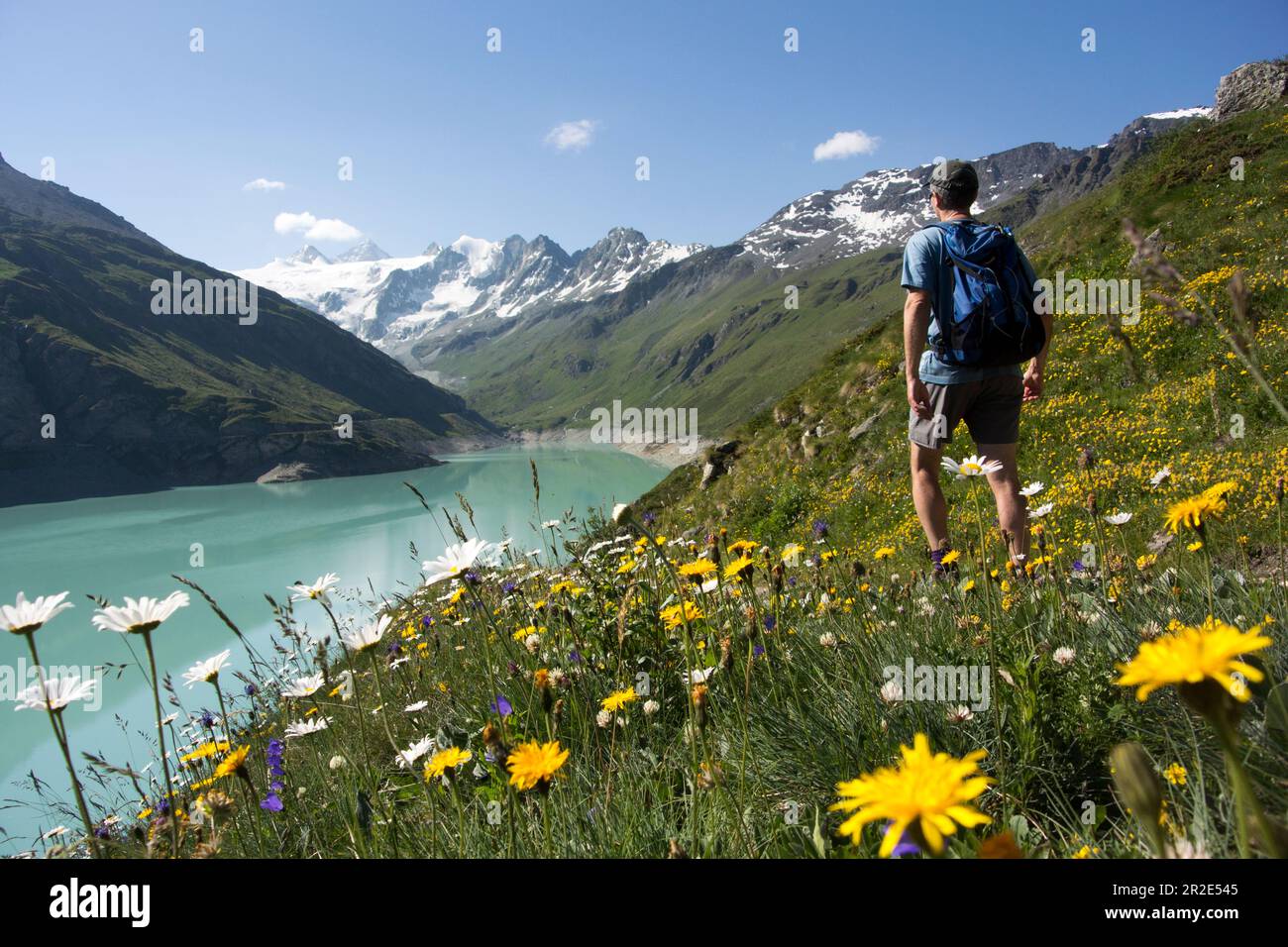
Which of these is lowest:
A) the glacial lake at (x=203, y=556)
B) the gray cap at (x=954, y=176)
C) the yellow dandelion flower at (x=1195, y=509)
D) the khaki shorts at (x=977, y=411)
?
the glacial lake at (x=203, y=556)

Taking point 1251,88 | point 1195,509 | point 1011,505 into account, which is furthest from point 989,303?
point 1251,88

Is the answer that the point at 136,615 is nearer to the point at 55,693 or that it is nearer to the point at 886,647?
the point at 55,693

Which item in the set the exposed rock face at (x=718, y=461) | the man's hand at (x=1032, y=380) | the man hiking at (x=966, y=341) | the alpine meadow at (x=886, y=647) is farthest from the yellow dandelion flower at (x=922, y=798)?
the exposed rock face at (x=718, y=461)

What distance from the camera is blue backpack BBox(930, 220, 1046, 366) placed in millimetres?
4395

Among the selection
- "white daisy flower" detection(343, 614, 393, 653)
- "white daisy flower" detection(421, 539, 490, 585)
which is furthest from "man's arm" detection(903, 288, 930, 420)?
"white daisy flower" detection(343, 614, 393, 653)

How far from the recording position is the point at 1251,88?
Result: 69.8 feet

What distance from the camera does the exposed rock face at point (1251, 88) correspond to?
20016 millimetres

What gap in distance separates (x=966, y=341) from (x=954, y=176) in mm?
1195

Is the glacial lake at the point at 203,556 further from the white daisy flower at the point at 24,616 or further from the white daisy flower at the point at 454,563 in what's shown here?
the white daisy flower at the point at 24,616

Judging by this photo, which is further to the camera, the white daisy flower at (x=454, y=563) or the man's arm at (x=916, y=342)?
the man's arm at (x=916, y=342)

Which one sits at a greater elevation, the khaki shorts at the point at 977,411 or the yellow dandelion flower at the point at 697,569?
the khaki shorts at the point at 977,411

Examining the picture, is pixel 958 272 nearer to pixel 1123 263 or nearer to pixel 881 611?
pixel 881 611

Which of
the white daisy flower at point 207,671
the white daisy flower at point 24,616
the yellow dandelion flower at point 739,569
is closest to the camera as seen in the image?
the white daisy flower at point 24,616

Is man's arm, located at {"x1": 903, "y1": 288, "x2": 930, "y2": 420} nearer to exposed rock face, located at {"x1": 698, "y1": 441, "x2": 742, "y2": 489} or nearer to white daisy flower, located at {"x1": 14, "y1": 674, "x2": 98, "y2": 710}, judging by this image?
white daisy flower, located at {"x1": 14, "y1": 674, "x2": 98, "y2": 710}
